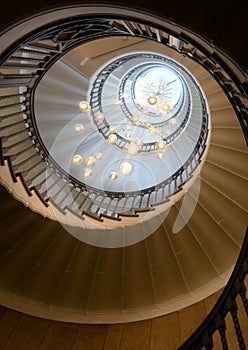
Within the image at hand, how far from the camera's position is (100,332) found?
5.63 meters

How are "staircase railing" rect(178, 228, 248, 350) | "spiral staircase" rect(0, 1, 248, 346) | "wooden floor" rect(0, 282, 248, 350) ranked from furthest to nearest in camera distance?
"spiral staircase" rect(0, 1, 248, 346) < "wooden floor" rect(0, 282, 248, 350) < "staircase railing" rect(178, 228, 248, 350)

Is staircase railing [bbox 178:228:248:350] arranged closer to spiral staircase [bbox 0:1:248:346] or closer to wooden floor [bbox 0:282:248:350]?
wooden floor [bbox 0:282:248:350]

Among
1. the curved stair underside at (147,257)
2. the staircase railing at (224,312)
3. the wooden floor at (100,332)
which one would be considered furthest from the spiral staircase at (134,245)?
the staircase railing at (224,312)

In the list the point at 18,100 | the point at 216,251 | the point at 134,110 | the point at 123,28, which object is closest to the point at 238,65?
the point at 123,28

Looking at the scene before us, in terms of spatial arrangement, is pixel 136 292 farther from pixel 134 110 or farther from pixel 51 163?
pixel 134 110

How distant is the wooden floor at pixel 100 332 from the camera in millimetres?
5250

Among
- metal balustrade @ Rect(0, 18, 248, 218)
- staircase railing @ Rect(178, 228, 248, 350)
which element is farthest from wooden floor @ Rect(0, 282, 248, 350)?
staircase railing @ Rect(178, 228, 248, 350)

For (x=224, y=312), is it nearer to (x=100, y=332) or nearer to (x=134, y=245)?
(x=134, y=245)

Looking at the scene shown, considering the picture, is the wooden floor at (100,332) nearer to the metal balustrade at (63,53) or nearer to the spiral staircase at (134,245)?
the spiral staircase at (134,245)

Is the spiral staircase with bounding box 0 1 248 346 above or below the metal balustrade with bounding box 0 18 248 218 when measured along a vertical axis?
below

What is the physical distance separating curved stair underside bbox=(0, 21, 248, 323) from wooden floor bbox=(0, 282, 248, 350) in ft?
0.47

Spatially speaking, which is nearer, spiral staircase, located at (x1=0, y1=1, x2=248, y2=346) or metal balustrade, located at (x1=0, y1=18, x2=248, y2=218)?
metal balustrade, located at (x1=0, y1=18, x2=248, y2=218)

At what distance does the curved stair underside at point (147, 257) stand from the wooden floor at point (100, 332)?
14cm

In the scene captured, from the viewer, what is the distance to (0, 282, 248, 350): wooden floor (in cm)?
525
